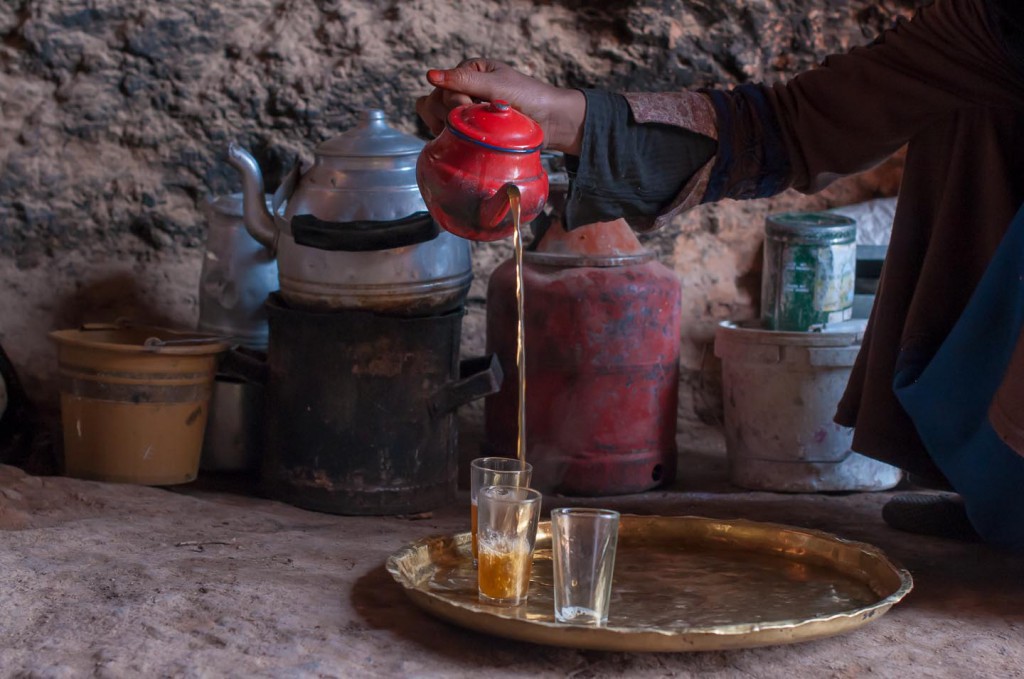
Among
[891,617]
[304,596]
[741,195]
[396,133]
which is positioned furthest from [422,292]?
[891,617]

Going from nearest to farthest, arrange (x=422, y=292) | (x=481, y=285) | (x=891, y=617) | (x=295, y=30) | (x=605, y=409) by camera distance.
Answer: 1. (x=891, y=617)
2. (x=422, y=292)
3. (x=605, y=409)
4. (x=295, y=30)
5. (x=481, y=285)

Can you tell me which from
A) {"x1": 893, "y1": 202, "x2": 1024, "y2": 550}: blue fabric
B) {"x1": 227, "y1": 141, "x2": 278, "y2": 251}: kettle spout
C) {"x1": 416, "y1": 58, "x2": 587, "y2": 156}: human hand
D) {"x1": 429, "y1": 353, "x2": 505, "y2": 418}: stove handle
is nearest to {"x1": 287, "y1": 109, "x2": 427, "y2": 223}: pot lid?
{"x1": 227, "y1": 141, "x2": 278, "y2": 251}: kettle spout

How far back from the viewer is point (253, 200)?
2756 millimetres

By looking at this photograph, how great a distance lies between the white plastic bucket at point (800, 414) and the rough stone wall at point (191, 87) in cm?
89

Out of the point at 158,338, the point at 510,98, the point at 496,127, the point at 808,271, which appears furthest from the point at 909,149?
the point at 158,338

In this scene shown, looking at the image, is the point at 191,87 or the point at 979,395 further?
the point at 191,87

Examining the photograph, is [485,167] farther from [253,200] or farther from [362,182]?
[253,200]

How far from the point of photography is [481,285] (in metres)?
3.48

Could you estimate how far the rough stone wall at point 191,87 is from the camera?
10.2ft

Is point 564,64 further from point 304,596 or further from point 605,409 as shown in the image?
point 304,596

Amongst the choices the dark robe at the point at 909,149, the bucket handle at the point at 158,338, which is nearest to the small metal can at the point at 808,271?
the dark robe at the point at 909,149

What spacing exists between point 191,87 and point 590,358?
126 cm

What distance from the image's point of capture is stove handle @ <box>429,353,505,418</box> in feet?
8.72

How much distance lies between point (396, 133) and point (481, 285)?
88 centimetres
